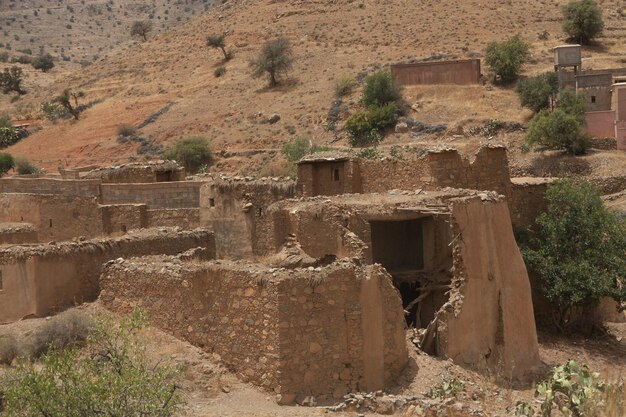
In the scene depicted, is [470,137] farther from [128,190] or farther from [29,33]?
[29,33]

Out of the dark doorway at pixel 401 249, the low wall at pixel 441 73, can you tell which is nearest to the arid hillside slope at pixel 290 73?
the low wall at pixel 441 73

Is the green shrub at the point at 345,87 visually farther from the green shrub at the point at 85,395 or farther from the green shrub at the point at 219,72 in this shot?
the green shrub at the point at 85,395

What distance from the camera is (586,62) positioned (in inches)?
1886

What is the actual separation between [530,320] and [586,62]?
120 feet

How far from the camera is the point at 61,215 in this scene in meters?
19.2

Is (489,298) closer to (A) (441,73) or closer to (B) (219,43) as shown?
(A) (441,73)

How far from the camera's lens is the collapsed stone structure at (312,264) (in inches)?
400

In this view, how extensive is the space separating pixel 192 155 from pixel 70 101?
22755 millimetres

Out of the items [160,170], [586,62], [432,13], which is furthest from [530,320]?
[432,13]

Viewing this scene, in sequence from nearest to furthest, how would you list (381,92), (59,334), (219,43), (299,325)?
(299,325) → (59,334) → (381,92) → (219,43)

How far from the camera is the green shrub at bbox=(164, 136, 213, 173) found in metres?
42.1

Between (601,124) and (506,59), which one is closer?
(601,124)

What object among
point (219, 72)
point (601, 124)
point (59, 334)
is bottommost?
point (59, 334)

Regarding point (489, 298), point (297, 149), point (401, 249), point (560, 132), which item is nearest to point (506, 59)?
point (560, 132)
